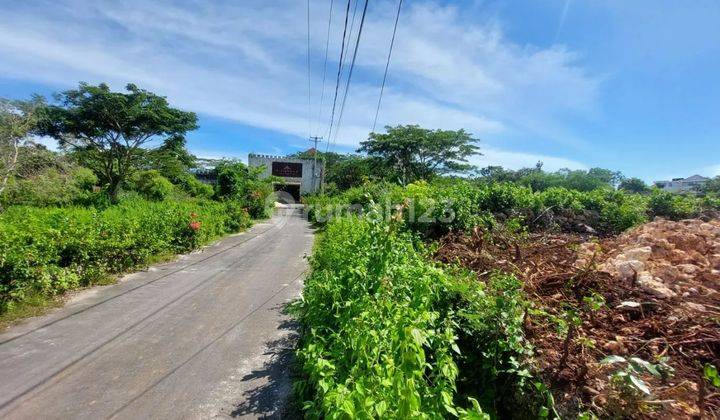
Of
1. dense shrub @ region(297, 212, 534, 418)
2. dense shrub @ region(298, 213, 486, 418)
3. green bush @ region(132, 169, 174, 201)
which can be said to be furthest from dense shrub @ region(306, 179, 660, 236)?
green bush @ region(132, 169, 174, 201)

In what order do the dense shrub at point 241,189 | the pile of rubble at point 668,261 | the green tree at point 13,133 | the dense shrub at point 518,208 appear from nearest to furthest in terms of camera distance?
the pile of rubble at point 668,261, the dense shrub at point 518,208, the green tree at point 13,133, the dense shrub at point 241,189

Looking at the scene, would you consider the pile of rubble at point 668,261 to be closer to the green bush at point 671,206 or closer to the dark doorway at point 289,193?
the green bush at point 671,206

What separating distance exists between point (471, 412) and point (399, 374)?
40 cm

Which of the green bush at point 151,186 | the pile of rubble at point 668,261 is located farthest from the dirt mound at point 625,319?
the green bush at point 151,186

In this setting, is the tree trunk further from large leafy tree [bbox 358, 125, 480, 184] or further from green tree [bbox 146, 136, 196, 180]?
large leafy tree [bbox 358, 125, 480, 184]

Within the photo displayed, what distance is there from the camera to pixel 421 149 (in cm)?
2986

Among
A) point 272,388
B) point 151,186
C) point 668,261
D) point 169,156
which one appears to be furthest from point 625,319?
point 151,186

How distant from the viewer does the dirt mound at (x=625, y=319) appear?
1.85m

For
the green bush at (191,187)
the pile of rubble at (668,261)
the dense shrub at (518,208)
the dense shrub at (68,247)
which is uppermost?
the green bush at (191,187)

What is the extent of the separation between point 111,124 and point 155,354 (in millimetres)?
18612

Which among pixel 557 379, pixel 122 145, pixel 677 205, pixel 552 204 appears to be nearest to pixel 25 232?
pixel 557 379

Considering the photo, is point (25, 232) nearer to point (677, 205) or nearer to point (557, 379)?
point (557, 379)

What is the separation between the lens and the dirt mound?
1847 millimetres

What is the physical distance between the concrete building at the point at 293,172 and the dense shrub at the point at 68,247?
28641 millimetres
